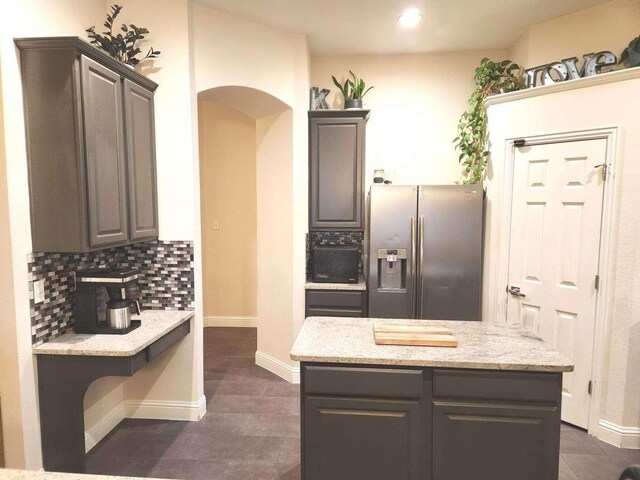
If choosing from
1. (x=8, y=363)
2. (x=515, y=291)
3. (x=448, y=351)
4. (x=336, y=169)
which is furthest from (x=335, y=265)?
(x=8, y=363)

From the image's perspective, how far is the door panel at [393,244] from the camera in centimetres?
320

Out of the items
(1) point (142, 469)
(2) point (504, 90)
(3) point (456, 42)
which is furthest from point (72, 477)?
(3) point (456, 42)

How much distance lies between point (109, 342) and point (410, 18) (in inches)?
126

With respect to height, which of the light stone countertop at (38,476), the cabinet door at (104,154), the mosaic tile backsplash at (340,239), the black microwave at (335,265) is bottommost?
the light stone countertop at (38,476)

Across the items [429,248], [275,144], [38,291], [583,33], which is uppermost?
[583,33]

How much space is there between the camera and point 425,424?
1.72 m

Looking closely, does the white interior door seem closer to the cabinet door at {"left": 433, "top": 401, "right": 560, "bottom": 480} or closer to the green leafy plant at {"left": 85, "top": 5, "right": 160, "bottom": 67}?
the cabinet door at {"left": 433, "top": 401, "right": 560, "bottom": 480}

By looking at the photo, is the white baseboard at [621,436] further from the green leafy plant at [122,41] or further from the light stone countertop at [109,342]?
the green leafy plant at [122,41]

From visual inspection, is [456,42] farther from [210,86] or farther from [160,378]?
[160,378]

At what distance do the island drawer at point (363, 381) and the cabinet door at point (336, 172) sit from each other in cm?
194

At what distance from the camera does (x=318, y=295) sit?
11.0 feet

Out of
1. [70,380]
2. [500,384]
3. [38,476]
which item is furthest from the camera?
[70,380]

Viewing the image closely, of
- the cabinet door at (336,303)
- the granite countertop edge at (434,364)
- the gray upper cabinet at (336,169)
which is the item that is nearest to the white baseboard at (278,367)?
the cabinet door at (336,303)

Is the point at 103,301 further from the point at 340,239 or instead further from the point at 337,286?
the point at 340,239
